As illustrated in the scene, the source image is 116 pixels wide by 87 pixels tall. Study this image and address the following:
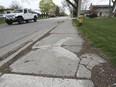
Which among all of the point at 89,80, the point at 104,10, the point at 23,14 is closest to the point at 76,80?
the point at 89,80

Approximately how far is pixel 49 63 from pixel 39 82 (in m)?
1.33

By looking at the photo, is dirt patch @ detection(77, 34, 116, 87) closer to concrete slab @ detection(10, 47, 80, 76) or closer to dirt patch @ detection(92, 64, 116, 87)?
dirt patch @ detection(92, 64, 116, 87)

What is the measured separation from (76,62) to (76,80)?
4.14ft

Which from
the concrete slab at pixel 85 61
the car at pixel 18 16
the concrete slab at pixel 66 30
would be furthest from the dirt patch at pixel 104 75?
the car at pixel 18 16

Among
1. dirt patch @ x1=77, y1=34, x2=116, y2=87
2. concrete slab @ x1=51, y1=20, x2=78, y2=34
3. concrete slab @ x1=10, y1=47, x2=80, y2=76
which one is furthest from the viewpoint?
concrete slab @ x1=51, y1=20, x2=78, y2=34

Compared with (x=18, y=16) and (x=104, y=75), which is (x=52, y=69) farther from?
(x=18, y=16)

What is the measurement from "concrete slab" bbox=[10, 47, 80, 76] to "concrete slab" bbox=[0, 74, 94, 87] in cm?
38

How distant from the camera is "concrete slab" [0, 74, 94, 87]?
3988mm

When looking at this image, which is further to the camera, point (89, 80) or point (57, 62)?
point (57, 62)

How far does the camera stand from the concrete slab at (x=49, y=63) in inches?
188

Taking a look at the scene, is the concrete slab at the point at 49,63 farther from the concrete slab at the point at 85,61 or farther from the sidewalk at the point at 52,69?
the concrete slab at the point at 85,61

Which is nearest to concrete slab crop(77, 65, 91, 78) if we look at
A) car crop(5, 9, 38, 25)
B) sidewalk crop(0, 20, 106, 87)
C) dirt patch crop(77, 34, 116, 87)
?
sidewalk crop(0, 20, 106, 87)

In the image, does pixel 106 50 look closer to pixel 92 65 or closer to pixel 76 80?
pixel 92 65

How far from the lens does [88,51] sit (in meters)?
6.72
